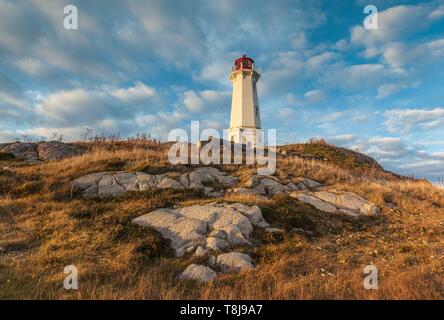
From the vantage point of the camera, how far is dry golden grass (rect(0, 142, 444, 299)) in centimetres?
677

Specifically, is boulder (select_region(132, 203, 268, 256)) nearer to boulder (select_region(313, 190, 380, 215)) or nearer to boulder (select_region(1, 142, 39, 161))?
boulder (select_region(313, 190, 380, 215))

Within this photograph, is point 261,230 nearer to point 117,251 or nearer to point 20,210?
point 117,251

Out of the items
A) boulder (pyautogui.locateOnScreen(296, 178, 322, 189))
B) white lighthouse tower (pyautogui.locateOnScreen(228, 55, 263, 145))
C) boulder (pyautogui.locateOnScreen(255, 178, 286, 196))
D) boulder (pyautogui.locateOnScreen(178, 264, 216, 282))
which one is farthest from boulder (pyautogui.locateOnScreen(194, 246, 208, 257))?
white lighthouse tower (pyautogui.locateOnScreen(228, 55, 263, 145))

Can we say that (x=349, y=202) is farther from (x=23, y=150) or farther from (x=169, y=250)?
(x=23, y=150)

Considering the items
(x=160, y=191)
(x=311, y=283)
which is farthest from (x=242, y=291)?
(x=160, y=191)

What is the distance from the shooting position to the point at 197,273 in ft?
25.4

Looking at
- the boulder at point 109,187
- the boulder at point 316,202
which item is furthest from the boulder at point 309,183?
the boulder at point 109,187

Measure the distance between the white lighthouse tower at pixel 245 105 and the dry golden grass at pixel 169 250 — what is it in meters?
25.9

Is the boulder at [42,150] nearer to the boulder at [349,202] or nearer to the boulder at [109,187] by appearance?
the boulder at [109,187]

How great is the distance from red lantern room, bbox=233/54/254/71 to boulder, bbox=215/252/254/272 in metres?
39.9

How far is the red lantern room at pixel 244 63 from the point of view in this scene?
1774 inches

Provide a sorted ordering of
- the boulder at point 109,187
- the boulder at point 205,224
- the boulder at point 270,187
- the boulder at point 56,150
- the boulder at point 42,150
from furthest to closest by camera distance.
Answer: the boulder at point 56,150 → the boulder at point 42,150 → the boulder at point 270,187 → the boulder at point 109,187 → the boulder at point 205,224

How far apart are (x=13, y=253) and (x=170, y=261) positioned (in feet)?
15.9
